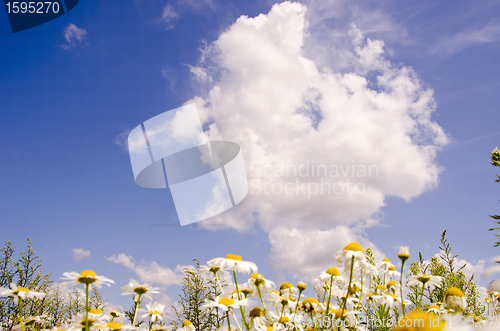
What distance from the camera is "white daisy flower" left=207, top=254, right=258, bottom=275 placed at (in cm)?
319

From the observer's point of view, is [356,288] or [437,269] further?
[437,269]

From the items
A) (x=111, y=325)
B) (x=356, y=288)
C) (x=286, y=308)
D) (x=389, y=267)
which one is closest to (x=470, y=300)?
(x=389, y=267)

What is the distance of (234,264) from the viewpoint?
3.24m

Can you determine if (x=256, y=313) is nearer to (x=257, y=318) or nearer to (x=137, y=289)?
(x=257, y=318)

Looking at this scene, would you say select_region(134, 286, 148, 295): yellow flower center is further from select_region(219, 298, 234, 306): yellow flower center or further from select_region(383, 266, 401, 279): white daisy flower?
select_region(383, 266, 401, 279): white daisy flower

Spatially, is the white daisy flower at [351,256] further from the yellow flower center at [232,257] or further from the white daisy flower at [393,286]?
the white daisy flower at [393,286]

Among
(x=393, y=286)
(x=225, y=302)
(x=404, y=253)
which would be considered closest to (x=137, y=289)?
(x=225, y=302)

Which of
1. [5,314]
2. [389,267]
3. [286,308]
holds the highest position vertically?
[389,267]

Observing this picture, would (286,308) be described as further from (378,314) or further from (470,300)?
(470,300)

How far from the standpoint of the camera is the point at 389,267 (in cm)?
524

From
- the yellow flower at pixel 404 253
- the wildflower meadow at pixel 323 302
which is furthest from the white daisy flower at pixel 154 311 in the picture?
the yellow flower at pixel 404 253

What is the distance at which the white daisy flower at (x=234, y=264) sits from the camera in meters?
3.19

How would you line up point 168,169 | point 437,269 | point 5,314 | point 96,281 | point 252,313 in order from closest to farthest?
point 96,281, point 252,313, point 437,269, point 5,314, point 168,169

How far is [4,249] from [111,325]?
34.5ft
